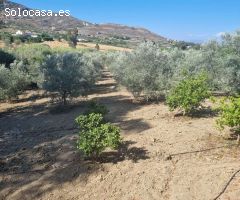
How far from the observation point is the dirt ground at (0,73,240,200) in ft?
27.0

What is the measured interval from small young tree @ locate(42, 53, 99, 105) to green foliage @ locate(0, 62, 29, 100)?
3.52m

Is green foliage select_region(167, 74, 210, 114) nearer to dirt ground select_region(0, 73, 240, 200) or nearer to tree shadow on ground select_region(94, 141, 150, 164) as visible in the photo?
dirt ground select_region(0, 73, 240, 200)

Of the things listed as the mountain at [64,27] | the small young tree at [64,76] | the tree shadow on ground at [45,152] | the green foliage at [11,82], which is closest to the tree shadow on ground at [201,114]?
the tree shadow on ground at [45,152]

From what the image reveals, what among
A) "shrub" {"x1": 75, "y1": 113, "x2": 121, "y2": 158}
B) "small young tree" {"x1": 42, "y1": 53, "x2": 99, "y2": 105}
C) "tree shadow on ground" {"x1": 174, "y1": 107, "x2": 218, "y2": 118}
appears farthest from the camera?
"small young tree" {"x1": 42, "y1": 53, "x2": 99, "y2": 105}

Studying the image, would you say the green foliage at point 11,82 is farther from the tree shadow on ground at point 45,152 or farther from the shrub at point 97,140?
the shrub at point 97,140

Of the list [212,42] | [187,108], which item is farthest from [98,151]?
[212,42]

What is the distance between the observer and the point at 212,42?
21.3m

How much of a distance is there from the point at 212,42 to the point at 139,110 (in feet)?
24.9

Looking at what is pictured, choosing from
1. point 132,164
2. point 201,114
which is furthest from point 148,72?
point 132,164

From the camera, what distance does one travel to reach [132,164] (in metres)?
9.48

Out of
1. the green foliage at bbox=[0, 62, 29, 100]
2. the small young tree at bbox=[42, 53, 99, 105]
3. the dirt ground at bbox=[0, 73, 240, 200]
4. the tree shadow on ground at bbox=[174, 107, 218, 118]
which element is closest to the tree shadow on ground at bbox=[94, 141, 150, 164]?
the dirt ground at bbox=[0, 73, 240, 200]

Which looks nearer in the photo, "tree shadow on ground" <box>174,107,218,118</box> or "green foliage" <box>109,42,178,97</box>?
"tree shadow on ground" <box>174,107,218,118</box>

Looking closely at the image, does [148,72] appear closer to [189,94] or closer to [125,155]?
[189,94]

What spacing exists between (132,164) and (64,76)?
969 centimetres
